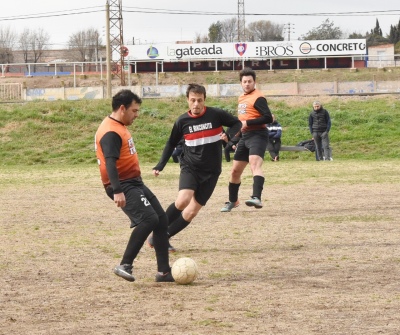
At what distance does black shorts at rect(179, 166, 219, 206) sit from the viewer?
9.16 meters

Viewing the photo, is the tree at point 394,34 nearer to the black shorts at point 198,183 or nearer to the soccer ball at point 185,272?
the black shorts at point 198,183

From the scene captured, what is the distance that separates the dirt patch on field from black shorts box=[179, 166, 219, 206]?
1.97 feet

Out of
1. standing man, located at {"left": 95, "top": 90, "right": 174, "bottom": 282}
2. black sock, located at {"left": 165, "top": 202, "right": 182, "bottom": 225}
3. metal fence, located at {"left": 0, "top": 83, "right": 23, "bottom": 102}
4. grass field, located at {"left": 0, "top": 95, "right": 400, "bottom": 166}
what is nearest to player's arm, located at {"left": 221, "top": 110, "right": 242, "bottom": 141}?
black sock, located at {"left": 165, "top": 202, "right": 182, "bottom": 225}

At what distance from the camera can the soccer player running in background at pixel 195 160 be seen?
917cm

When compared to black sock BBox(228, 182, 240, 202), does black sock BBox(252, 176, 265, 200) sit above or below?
above

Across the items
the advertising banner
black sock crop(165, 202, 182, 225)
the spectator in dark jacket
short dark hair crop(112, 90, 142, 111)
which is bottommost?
the spectator in dark jacket

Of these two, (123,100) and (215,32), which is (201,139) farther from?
(215,32)

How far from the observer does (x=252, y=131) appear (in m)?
12.4

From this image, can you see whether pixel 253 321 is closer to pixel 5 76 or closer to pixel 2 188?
pixel 2 188

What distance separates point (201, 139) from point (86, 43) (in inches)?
4274

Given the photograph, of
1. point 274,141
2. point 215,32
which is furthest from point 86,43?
point 274,141

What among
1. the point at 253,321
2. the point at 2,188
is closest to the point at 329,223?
the point at 253,321

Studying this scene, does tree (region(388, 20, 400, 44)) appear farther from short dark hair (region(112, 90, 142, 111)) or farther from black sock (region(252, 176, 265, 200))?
short dark hair (region(112, 90, 142, 111))

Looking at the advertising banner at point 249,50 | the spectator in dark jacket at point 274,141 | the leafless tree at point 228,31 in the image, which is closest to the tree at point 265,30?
the leafless tree at point 228,31
